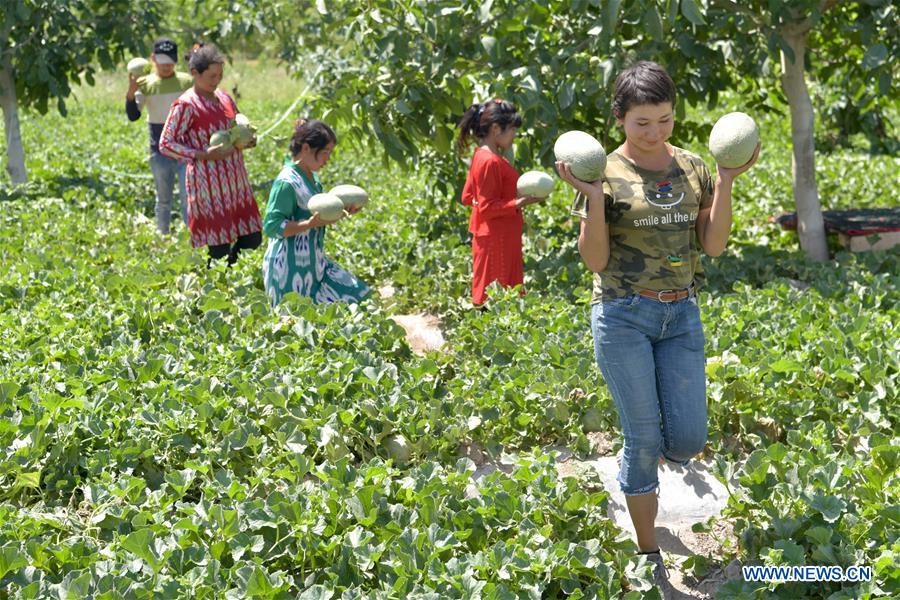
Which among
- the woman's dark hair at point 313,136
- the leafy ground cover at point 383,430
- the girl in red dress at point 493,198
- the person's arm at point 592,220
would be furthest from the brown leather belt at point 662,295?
the woman's dark hair at point 313,136

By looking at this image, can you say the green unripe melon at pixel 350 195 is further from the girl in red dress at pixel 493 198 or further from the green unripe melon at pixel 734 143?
the green unripe melon at pixel 734 143

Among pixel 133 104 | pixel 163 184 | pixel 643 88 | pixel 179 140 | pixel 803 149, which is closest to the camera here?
pixel 643 88

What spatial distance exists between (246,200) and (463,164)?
5.44 feet

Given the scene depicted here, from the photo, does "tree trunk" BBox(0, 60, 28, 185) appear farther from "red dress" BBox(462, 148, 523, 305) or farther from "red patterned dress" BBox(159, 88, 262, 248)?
"red dress" BBox(462, 148, 523, 305)

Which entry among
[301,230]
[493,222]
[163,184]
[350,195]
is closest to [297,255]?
[301,230]

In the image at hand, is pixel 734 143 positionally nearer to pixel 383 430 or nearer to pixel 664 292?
pixel 664 292

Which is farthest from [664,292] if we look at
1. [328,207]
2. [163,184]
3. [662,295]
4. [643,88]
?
[163,184]

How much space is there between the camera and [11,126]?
35.9 ft

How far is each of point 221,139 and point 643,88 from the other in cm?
406

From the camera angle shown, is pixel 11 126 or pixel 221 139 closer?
pixel 221 139

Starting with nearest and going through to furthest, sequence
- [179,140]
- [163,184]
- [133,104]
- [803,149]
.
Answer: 1. [179,140]
2. [803,149]
3. [163,184]
4. [133,104]

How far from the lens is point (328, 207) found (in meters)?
5.20

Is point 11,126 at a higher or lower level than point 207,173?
higher

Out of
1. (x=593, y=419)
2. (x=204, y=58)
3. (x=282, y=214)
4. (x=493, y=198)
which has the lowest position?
(x=593, y=419)
